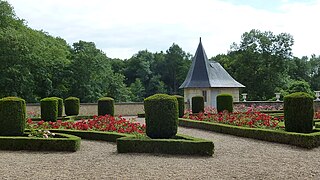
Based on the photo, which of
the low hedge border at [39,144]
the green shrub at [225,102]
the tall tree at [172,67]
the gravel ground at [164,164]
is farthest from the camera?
the tall tree at [172,67]

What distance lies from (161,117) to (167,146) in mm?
888

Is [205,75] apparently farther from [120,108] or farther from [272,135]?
[272,135]

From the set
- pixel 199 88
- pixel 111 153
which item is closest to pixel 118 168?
pixel 111 153

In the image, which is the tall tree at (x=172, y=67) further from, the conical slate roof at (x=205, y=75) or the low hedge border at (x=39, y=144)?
the low hedge border at (x=39, y=144)

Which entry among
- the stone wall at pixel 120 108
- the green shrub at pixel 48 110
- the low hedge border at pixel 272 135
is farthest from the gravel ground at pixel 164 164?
the stone wall at pixel 120 108

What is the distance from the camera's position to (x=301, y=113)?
33.5ft

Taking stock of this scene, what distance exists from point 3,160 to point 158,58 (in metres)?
43.2

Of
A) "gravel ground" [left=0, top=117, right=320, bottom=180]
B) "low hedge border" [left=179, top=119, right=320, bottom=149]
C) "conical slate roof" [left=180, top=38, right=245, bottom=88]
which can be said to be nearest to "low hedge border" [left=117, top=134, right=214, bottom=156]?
"gravel ground" [left=0, top=117, right=320, bottom=180]

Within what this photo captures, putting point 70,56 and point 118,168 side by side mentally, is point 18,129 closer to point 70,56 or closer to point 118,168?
point 118,168

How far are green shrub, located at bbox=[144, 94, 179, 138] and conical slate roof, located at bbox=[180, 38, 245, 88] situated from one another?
22.3 m

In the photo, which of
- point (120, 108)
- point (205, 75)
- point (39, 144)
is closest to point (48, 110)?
point (39, 144)

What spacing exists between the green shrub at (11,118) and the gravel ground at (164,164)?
3.96ft

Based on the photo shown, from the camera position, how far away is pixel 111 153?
345 inches

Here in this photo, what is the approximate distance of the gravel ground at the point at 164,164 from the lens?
6.23 m
